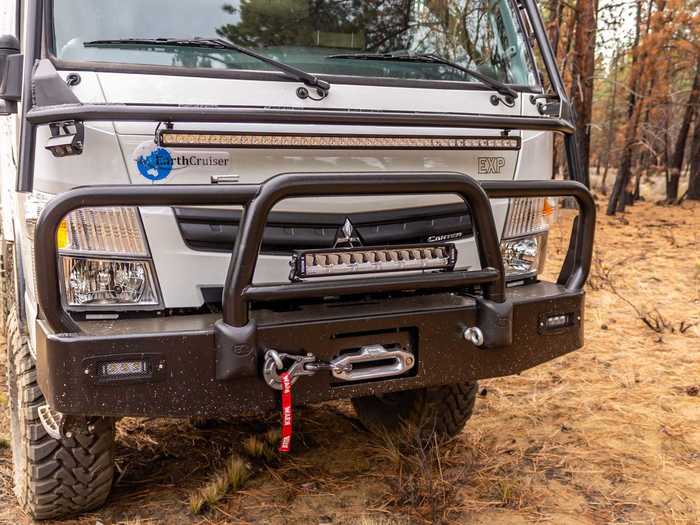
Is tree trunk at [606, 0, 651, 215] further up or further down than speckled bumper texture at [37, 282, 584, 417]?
further up

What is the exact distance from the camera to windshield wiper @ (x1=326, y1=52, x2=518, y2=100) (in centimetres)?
281

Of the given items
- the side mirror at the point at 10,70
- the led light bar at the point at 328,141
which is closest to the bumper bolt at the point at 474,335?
the led light bar at the point at 328,141

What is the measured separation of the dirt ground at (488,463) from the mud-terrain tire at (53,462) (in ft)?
0.40

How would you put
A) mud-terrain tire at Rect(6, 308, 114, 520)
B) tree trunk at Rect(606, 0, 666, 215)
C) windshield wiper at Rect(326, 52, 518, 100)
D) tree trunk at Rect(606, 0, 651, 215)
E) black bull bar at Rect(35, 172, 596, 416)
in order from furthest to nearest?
1. tree trunk at Rect(606, 0, 651, 215)
2. tree trunk at Rect(606, 0, 666, 215)
3. windshield wiper at Rect(326, 52, 518, 100)
4. mud-terrain tire at Rect(6, 308, 114, 520)
5. black bull bar at Rect(35, 172, 596, 416)

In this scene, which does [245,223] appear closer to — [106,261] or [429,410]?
[106,261]

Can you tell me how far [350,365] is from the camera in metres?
2.27

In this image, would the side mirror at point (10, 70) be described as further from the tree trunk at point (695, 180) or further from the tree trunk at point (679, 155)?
the tree trunk at point (695, 180)

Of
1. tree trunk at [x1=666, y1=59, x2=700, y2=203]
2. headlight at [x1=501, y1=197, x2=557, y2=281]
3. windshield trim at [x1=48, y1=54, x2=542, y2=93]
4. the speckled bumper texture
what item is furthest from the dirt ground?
tree trunk at [x1=666, y1=59, x2=700, y2=203]

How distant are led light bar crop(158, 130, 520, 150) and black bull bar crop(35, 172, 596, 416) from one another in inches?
8.6

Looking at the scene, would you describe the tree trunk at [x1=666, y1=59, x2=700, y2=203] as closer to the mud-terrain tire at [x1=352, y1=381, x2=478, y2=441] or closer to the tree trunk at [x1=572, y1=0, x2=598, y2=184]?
the tree trunk at [x1=572, y1=0, x2=598, y2=184]

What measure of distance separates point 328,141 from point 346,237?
337 mm

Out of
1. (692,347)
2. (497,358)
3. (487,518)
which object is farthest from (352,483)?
(692,347)

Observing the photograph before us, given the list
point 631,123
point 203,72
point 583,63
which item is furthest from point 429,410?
point 631,123

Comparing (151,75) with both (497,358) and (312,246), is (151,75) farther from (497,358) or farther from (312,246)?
(497,358)
